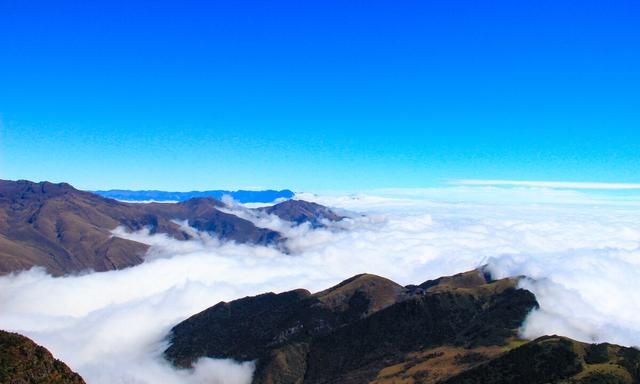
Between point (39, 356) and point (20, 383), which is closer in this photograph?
point (20, 383)
